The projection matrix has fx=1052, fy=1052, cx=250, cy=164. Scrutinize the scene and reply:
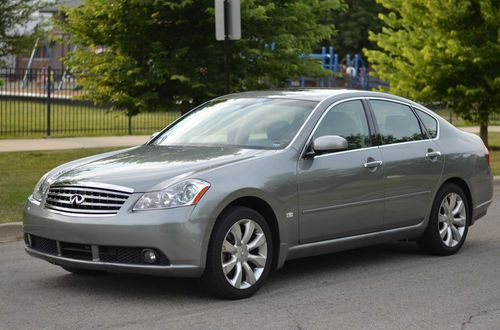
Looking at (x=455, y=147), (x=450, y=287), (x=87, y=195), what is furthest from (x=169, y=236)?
(x=455, y=147)

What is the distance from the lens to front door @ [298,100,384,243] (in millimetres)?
8000

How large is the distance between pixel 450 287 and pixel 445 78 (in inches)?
572

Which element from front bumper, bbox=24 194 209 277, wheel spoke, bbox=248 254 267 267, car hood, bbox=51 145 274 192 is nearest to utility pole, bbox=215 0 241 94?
car hood, bbox=51 145 274 192

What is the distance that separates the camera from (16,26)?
15.9 m

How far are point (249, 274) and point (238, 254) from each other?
18cm

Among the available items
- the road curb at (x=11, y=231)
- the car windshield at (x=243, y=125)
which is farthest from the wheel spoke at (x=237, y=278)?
the road curb at (x=11, y=231)

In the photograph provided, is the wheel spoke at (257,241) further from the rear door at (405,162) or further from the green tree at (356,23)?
the green tree at (356,23)

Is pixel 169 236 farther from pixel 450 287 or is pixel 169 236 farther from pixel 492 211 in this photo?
pixel 492 211

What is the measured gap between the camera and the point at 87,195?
732 centimetres

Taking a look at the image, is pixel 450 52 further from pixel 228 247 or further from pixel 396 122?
pixel 228 247

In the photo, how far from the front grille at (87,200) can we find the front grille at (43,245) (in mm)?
252

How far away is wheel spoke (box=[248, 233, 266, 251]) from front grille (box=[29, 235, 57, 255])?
140 centimetres

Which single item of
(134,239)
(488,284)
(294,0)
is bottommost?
(488,284)

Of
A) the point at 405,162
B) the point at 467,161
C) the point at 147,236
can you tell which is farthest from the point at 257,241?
the point at 467,161
